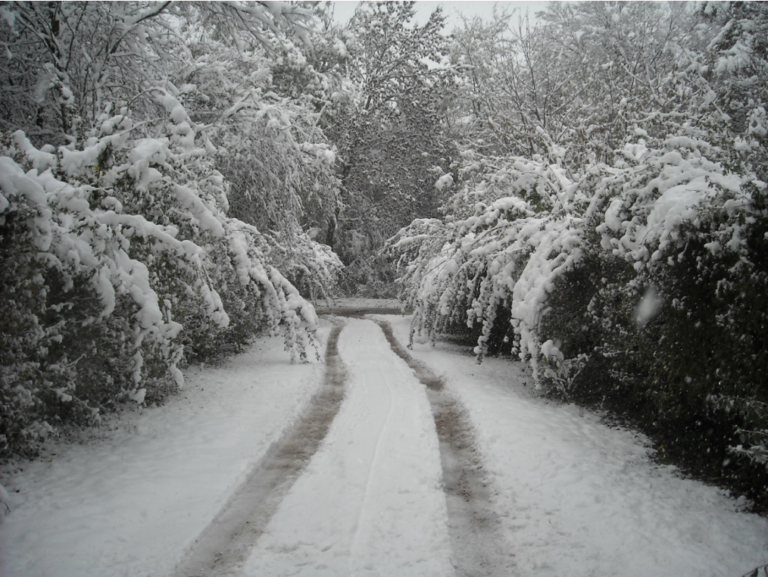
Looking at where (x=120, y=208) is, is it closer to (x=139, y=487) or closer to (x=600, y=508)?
(x=139, y=487)

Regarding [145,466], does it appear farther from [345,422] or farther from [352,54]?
[352,54]

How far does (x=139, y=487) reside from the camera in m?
4.51

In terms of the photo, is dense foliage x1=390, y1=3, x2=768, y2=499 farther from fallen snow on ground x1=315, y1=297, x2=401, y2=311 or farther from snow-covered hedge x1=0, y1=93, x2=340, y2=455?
fallen snow on ground x1=315, y1=297, x2=401, y2=311

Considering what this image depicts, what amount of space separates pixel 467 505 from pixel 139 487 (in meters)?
2.83

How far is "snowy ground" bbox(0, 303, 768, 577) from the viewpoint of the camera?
11.4ft

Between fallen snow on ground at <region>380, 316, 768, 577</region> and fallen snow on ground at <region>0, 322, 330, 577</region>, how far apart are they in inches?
96.5

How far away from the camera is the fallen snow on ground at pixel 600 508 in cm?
346

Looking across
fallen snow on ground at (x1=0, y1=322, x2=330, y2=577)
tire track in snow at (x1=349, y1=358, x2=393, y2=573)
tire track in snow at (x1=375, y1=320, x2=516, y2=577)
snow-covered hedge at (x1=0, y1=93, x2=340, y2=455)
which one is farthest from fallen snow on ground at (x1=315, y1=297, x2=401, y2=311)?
tire track in snow at (x1=375, y1=320, x2=516, y2=577)

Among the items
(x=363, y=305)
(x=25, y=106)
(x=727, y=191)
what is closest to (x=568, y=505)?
(x=727, y=191)

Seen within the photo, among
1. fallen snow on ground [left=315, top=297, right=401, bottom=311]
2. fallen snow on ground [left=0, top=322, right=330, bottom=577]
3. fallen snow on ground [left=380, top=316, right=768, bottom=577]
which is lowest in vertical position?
fallen snow on ground [left=0, top=322, right=330, bottom=577]

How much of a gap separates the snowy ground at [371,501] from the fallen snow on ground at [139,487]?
16mm

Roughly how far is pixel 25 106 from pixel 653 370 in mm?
9803

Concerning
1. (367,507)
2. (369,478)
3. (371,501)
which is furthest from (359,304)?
(367,507)

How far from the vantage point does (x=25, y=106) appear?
332 inches
